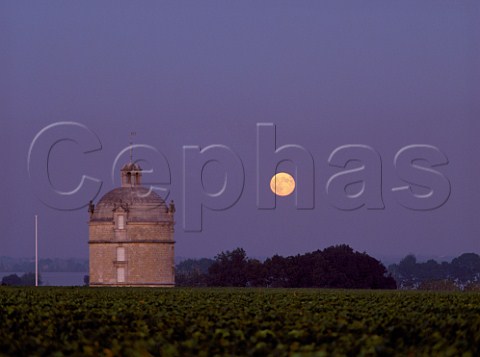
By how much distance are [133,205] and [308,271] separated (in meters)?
18.7

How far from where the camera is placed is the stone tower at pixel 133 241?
95438mm

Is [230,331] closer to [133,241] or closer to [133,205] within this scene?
[133,241]

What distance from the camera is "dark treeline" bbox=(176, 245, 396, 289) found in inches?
4087

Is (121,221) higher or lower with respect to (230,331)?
higher

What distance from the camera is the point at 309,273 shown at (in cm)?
10612

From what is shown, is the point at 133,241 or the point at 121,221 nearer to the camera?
the point at 133,241

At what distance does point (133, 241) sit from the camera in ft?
→ 313

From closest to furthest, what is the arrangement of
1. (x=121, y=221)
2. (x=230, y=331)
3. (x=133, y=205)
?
1. (x=230, y=331)
2. (x=121, y=221)
3. (x=133, y=205)

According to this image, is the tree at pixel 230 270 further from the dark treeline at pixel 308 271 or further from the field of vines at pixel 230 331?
the field of vines at pixel 230 331

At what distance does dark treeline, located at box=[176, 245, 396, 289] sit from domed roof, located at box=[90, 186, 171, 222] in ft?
50.7

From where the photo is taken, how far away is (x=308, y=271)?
10650 cm

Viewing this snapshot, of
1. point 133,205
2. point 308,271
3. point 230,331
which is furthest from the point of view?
point 308,271

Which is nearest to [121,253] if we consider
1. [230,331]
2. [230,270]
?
A: [230,270]

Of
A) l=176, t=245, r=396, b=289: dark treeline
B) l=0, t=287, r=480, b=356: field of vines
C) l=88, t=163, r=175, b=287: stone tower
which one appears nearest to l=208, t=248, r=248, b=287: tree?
l=176, t=245, r=396, b=289: dark treeline
